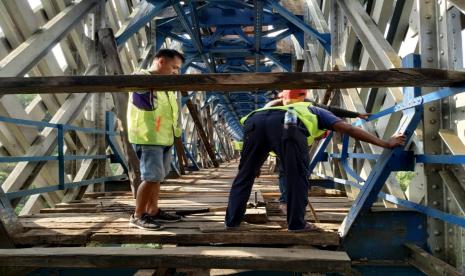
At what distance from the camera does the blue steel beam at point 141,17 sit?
7.62 m

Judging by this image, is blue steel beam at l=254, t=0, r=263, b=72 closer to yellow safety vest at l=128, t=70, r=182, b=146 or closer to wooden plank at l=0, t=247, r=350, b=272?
yellow safety vest at l=128, t=70, r=182, b=146

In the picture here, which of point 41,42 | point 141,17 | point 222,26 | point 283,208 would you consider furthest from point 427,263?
point 222,26

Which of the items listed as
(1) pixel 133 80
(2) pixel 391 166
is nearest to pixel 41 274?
(1) pixel 133 80

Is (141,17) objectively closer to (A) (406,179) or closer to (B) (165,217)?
(B) (165,217)

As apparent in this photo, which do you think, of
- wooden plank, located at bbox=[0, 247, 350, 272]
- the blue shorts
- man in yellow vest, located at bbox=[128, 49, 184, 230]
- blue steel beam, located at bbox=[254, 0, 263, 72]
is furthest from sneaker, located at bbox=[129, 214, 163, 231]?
blue steel beam, located at bbox=[254, 0, 263, 72]

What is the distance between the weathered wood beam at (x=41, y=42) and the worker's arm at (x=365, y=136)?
3.95 m

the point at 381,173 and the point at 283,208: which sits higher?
the point at 381,173

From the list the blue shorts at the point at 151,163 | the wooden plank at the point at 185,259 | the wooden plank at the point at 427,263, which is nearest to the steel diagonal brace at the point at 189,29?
the blue shorts at the point at 151,163

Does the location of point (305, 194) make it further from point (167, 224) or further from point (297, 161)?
point (167, 224)

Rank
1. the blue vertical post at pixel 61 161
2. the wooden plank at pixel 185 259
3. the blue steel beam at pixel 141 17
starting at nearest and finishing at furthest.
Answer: the wooden plank at pixel 185 259, the blue vertical post at pixel 61 161, the blue steel beam at pixel 141 17

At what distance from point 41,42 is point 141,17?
3.25m

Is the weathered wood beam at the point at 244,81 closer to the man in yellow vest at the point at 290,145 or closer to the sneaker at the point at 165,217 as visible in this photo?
the man in yellow vest at the point at 290,145

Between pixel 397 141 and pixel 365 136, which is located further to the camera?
pixel 397 141

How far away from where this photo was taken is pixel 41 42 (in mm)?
5512
